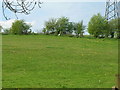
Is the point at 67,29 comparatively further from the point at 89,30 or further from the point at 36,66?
the point at 36,66

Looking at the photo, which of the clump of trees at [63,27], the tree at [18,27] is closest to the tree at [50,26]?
the clump of trees at [63,27]

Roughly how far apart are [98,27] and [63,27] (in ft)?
27.5

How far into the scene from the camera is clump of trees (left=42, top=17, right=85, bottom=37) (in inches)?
2143

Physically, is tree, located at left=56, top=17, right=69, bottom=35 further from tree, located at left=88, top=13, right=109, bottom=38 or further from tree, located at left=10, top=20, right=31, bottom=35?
tree, located at left=10, top=20, right=31, bottom=35

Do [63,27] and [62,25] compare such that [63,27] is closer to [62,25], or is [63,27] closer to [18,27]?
[62,25]

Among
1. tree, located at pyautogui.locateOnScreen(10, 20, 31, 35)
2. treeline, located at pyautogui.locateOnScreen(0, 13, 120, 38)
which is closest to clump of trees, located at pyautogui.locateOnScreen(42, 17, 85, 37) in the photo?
treeline, located at pyautogui.locateOnScreen(0, 13, 120, 38)

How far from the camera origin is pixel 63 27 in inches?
2199

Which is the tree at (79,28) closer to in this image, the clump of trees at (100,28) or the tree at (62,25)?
the tree at (62,25)

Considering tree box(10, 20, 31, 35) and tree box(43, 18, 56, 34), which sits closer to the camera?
tree box(10, 20, 31, 35)

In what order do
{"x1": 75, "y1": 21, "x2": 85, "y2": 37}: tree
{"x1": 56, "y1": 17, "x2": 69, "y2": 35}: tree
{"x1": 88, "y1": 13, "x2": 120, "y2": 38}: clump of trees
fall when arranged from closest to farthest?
{"x1": 88, "y1": 13, "x2": 120, "y2": 38}: clump of trees → {"x1": 56, "y1": 17, "x2": 69, "y2": 35}: tree → {"x1": 75, "y1": 21, "x2": 85, "y2": 37}: tree

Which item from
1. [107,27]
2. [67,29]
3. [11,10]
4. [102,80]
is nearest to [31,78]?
[102,80]

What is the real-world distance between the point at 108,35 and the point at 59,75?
136 feet

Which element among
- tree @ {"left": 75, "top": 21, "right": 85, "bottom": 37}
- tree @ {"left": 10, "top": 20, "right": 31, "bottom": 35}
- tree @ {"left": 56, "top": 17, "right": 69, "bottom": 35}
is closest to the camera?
tree @ {"left": 10, "top": 20, "right": 31, "bottom": 35}

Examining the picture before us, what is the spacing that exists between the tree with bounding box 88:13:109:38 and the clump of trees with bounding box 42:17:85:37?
127 inches
